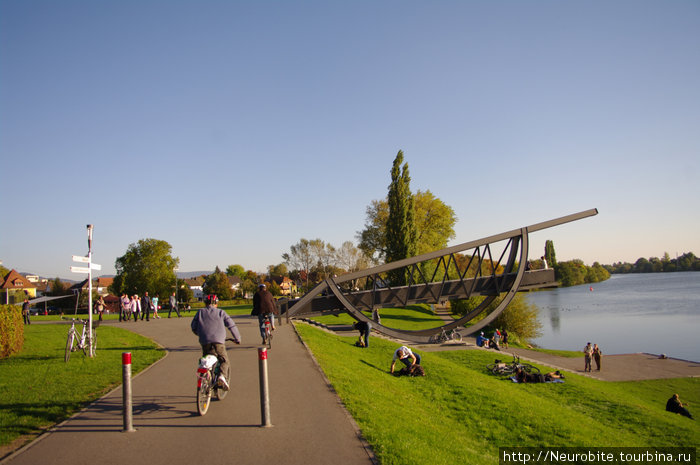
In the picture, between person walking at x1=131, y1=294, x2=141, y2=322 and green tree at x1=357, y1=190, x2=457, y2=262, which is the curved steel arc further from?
green tree at x1=357, y1=190, x2=457, y2=262

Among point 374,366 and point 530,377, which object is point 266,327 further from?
point 530,377

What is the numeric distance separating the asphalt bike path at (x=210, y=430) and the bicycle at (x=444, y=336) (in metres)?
14.9

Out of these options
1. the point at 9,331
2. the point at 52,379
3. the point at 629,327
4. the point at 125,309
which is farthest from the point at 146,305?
the point at 629,327

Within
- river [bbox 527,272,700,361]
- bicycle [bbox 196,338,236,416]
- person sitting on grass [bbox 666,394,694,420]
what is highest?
bicycle [bbox 196,338,236,416]

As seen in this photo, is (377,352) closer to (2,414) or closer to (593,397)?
(593,397)

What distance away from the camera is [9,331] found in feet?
42.4

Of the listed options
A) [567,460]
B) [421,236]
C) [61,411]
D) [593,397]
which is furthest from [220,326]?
[421,236]

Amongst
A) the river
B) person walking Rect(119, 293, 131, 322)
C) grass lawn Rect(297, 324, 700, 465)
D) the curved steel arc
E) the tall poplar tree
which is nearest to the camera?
grass lawn Rect(297, 324, 700, 465)

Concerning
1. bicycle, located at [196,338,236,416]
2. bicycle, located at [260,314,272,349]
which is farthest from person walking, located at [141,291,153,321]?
bicycle, located at [196,338,236,416]

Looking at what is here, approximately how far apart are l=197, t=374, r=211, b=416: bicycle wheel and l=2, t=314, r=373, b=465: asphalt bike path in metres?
0.12

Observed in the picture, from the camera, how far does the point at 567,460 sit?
8.50 metres

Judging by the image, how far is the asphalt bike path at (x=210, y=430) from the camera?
5398mm

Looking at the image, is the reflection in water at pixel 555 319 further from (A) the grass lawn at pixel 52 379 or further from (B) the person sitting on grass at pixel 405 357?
(A) the grass lawn at pixel 52 379

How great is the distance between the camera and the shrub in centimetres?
1271
